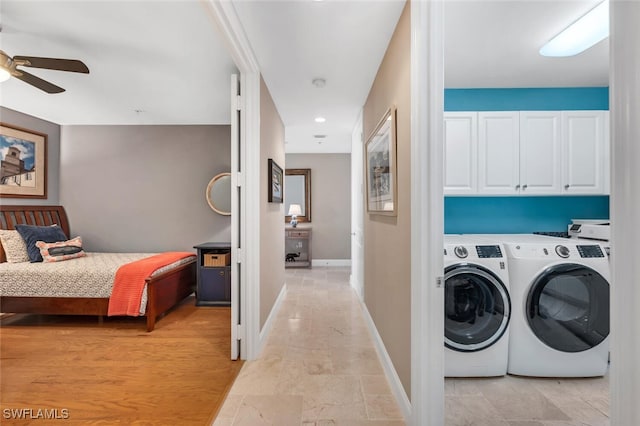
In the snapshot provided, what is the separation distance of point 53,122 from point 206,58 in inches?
134

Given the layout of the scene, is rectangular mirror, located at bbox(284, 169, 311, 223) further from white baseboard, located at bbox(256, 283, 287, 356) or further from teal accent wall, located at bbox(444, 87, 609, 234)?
teal accent wall, located at bbox(444, 87, 609, 234)

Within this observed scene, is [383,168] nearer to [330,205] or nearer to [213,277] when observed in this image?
[213,277]

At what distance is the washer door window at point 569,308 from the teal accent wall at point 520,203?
90 centimetres

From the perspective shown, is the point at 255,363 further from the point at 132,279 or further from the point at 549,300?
the point at 549,300

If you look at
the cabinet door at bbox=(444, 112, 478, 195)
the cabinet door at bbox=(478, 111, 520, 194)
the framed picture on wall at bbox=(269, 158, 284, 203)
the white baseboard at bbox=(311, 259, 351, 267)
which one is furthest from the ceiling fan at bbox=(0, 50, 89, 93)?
the white baseboard at bbox=(311, 259, 351, 267)

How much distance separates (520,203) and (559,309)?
119 cm

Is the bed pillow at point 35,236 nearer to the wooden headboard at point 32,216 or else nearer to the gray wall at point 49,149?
the wooden headboard at point 32,216

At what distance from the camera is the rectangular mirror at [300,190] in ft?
20.4

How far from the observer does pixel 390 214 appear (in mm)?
2092

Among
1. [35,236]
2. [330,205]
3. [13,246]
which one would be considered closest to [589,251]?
[330,205]

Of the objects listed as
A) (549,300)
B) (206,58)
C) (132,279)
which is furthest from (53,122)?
(549,300)

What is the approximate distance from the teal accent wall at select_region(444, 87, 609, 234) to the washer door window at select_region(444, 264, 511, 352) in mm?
862

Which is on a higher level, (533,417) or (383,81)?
(383,81)

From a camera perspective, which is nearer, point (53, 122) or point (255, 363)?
point (255, 363)
